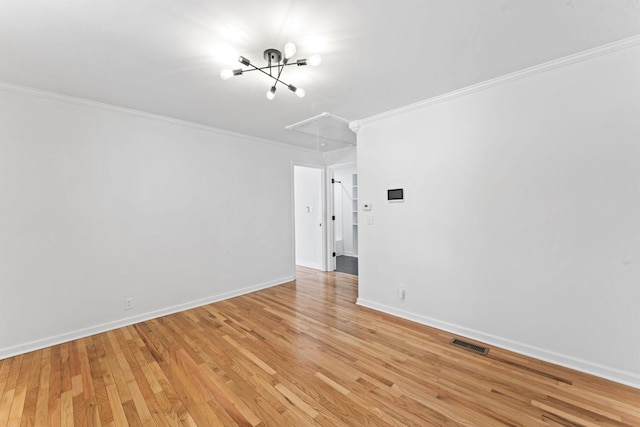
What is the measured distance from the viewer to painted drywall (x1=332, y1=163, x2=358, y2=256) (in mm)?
7121

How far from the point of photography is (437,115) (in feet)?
9.16

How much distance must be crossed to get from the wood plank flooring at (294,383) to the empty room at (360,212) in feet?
0.06

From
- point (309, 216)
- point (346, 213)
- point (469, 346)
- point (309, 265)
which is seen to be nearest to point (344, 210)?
point (346, 213)

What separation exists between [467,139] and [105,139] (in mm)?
3916

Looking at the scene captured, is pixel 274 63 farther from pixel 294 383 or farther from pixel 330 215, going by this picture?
pixel 330 215

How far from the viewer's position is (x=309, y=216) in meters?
5.62

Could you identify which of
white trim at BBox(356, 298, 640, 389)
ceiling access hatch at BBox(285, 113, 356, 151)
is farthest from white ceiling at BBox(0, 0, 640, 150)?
white trim at BBox(356, 298, 640, 389)

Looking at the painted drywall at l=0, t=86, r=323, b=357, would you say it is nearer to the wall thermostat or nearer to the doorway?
the wall thermostat

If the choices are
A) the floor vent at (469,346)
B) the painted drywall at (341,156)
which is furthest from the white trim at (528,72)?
the floor vent at (469,346)

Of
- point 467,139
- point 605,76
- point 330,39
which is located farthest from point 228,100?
point 605,76

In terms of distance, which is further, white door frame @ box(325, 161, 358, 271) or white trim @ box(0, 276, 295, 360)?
white door frame @ box(325, 161, 358, 271)

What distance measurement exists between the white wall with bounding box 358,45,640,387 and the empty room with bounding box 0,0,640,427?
0.02m

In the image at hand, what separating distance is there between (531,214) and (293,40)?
244 centimetres

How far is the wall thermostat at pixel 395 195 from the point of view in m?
3.10
